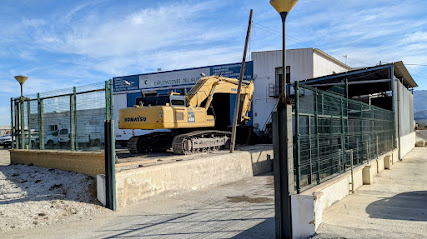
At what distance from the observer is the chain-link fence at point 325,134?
5.70m

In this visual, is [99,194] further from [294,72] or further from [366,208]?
[294,72]

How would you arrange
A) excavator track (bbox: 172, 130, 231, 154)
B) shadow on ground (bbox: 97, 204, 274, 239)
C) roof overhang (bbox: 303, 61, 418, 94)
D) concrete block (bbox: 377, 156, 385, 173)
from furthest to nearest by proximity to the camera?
roof overhang (bbox: 303, 61, 418, 94)
excavator track (bbox: 172, 130, 231, 154)
concrete block (bbox: 377, 156, 385, 173)
shadow on ground (bbox: 97, 204, 274, 239)

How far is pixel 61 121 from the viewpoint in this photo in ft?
33.6

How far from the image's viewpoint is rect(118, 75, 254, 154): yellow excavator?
13.0 m

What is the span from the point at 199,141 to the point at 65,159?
564 centimetres

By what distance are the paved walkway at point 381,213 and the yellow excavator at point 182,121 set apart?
269 inches

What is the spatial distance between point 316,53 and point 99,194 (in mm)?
22807

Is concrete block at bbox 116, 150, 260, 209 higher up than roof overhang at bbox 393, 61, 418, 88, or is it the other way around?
roof overhang at bbox 393, 61, 418, 88

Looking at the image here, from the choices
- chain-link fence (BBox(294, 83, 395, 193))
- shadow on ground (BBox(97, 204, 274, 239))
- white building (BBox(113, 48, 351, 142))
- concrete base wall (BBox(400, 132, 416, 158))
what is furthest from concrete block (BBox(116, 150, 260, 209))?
white building (BBox(113, 48, 351, 142))

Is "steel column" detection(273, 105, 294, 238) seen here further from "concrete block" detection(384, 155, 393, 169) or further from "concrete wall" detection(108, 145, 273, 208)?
"concrete block" detection(384, 155, 393, 169)

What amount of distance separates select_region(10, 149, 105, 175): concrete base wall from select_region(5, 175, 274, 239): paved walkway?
1.69m

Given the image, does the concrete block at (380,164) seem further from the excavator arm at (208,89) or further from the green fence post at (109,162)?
the green fence post at (109,162)

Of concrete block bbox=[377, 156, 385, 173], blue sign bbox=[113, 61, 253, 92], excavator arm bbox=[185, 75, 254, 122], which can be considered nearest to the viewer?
concrete block bbox=[377, 156, 385, 173]

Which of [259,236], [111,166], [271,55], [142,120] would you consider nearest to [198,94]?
[142,120]
